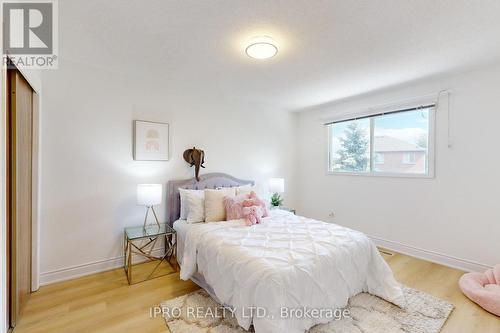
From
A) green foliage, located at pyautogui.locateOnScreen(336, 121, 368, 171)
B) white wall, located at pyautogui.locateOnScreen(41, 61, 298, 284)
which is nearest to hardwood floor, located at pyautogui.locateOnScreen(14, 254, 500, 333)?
white wall, located at pyautogui.locateOnScreen(41, 61, 298, 284)

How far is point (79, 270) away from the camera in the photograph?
2.60 meters

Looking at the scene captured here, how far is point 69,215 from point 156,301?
4.45 feet

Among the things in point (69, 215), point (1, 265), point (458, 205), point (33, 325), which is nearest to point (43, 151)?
point (69, 215)

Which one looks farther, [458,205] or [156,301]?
[458,205]

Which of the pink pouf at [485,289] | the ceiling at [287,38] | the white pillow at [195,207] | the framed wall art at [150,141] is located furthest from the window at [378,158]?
the framed wall art at [150,141]

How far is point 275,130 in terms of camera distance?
4.45 meters

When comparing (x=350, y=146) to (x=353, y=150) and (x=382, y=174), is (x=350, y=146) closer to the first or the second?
(x=353, y=150)

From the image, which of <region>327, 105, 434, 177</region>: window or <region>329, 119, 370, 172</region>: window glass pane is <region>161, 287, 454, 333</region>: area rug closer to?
<region>327, 105, 434, 177</region>: window

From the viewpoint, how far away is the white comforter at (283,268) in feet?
5.21

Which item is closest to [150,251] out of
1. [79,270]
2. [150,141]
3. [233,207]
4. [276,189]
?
[79,270]

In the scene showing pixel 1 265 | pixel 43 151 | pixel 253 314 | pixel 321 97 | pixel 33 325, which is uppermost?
pixel 321 97

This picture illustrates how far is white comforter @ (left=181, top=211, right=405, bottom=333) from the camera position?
159cm

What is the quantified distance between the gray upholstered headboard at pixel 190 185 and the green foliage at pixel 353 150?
1899 mm

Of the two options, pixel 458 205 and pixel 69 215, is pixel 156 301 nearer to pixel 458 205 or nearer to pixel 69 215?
pixel 69 215
